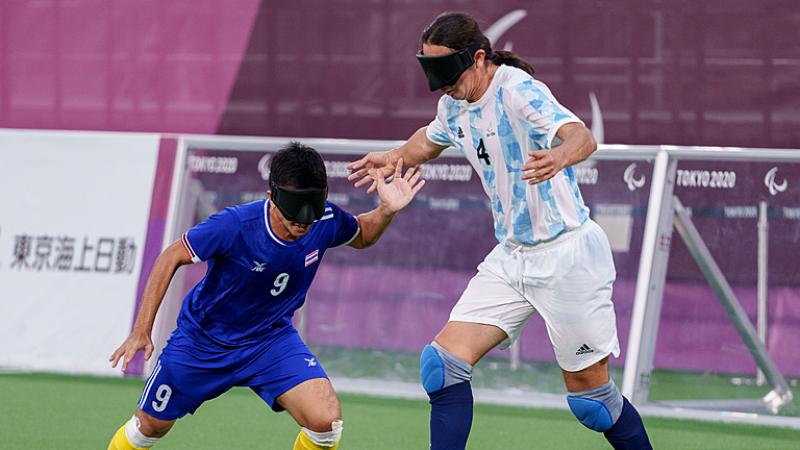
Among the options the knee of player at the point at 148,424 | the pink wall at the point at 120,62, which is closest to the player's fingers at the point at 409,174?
the knee of player at the point at 148,424

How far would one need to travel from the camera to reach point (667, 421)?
852 cm

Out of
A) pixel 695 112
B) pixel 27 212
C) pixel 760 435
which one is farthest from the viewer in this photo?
pixel 27 212

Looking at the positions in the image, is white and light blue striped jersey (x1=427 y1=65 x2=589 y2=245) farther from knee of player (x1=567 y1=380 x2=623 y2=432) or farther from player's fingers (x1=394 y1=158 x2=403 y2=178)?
knee of player (x1=567 y1=380 x2=623 y2=432)

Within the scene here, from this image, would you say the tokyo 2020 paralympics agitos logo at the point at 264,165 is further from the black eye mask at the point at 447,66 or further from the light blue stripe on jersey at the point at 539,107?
the light blue stripe on jersey at the point at 539,107

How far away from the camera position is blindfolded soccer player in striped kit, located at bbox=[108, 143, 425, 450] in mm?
5758

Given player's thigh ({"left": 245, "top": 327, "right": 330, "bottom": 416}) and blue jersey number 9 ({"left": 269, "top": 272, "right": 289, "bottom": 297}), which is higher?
blue jersey number 9 ({"left": 269, "top": 272, "right": 289, "bottom": 297})

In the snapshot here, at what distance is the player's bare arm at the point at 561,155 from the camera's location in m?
5.02

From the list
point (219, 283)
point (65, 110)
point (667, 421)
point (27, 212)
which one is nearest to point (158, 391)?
point (219, 283)

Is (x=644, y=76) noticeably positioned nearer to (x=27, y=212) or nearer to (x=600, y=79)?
(x=600, y=79)

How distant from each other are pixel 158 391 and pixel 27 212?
15.1ft

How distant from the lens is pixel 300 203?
5598 mm

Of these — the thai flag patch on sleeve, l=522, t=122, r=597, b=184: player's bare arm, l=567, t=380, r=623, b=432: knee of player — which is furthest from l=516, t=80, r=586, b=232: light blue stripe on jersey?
the thai flag patch on sleeve

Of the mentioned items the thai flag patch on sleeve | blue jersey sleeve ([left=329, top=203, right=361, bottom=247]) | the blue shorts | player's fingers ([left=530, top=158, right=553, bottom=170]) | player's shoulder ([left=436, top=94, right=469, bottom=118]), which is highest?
player's shoulder ([left=436, top=94, right=469, bottom=118])

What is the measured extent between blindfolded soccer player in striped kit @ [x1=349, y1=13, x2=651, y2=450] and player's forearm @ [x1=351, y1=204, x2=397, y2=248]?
1.49 feet
